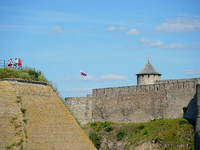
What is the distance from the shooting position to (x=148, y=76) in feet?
138

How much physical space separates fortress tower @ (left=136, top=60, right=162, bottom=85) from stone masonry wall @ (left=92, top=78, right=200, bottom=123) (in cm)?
192

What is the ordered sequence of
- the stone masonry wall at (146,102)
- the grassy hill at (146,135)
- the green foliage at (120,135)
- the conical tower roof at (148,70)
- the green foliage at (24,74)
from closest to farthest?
the green foliage at (24,74) → the grassy hill at (146,135) → the stone masonry wall at (146,102) → the green foliage at (120,135) → the conical tower roof at (148,70)

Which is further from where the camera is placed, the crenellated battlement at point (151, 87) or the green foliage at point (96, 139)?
the green foliage at point (96, 139)

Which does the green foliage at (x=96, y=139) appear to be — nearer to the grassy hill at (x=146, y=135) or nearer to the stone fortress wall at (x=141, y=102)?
the grassy hill at (x=146, y=135)

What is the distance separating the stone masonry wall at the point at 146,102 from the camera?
117ft

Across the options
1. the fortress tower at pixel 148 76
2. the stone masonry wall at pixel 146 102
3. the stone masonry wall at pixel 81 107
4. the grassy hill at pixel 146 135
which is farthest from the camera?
the stone masonry wall at pixel 81 107

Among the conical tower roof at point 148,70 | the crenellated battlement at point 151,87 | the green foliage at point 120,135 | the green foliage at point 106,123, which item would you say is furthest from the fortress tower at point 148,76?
the green foliage at point 120,135

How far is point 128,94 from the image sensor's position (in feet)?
134

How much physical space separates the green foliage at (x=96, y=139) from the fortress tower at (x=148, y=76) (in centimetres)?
690

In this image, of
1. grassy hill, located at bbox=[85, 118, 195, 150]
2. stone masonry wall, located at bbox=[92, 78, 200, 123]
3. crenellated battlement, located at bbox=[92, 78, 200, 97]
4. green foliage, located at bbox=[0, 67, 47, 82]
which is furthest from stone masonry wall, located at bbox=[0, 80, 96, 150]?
crenellated battlement, located at bbox=[92, 78, 200, 97]

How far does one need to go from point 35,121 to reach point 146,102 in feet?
59.2

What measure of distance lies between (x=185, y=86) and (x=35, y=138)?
1722 cm

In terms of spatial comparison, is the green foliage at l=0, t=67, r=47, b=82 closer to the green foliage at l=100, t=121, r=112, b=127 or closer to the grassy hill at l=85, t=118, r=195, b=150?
the grassy hill at l=85, t=118, r=195, b=150

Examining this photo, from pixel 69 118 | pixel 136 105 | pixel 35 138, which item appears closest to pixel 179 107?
pixel 136 105
